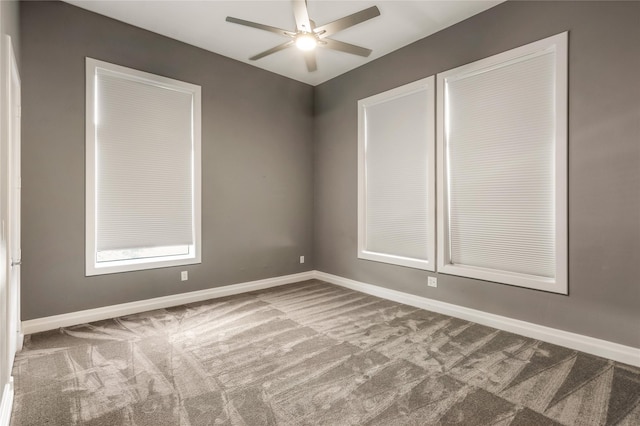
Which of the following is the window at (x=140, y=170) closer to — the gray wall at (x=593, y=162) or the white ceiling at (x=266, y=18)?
the white ceiling at (x=266, y=18)

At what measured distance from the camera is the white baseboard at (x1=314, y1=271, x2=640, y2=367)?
2.60m

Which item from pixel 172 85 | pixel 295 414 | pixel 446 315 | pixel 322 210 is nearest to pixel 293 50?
pixel 172 85

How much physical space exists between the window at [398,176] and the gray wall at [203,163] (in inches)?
46.0

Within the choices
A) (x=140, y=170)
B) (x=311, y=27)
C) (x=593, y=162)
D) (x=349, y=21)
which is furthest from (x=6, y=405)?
(x=593, y=162)

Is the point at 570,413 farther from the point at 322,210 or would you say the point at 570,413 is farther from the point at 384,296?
→ the point at 322,210

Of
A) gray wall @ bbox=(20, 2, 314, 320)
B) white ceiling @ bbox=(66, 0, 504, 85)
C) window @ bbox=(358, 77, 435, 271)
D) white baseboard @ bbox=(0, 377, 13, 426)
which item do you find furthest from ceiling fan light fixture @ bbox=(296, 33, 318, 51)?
white baseboard @ bbox=(0, 377, 13, 426)

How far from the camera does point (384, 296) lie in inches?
172

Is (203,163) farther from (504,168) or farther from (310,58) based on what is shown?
(504,168)

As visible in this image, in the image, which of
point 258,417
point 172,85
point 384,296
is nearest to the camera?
point 258,417

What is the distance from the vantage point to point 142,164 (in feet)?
12.5

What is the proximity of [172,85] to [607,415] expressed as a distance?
5.00 meters

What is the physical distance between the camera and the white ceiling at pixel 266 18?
10.8ft

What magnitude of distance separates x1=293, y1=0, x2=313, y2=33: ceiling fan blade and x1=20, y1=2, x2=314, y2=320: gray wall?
6.95ft

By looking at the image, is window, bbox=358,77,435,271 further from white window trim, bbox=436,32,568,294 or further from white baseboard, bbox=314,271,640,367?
white window trim, bbox=436,32,568,294
